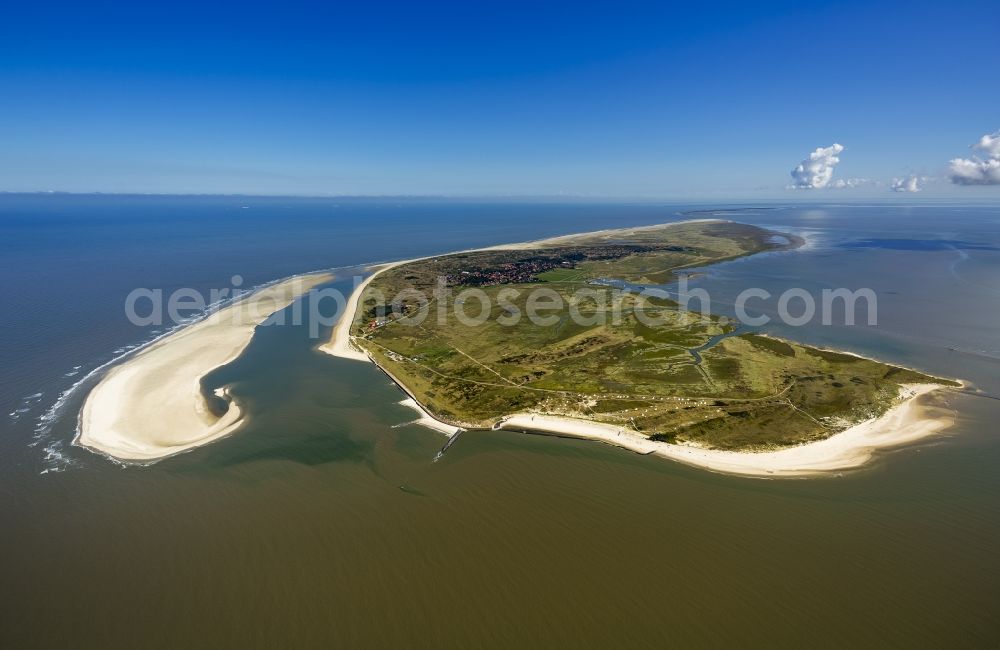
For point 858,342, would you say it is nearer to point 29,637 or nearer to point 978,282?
point 978,282

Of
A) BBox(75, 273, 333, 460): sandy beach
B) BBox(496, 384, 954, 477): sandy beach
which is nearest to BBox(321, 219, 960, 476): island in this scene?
BBox(496, 384, 954, 477): sandy beach

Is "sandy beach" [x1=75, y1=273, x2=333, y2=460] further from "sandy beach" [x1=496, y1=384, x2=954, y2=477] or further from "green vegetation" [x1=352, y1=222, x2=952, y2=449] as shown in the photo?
"sandy beach" [x1=496, y1=384, x2=954, y2=477]

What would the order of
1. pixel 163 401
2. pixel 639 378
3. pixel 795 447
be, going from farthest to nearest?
pixel 639 378 → pixel 163 401 → pixel 795 447

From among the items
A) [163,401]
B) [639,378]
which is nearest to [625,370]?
[639,378]

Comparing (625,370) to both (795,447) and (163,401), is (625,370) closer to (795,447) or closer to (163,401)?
(795,447)

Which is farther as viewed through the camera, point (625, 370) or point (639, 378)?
point (625, 370)
